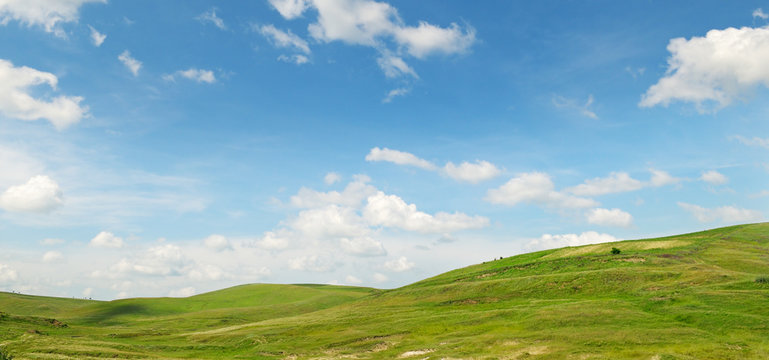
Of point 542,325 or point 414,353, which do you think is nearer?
point 414,353

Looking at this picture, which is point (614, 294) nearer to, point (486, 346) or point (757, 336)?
point (757, 336)

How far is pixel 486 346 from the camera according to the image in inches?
2094

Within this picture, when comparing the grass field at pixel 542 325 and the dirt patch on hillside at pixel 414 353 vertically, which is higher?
the grass field at pixel 542 325

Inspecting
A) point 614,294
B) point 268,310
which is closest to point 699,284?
point 614,294

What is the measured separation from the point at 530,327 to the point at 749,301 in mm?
27321

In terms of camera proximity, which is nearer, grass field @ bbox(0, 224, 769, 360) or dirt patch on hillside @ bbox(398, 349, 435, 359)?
grass field @ bbox(0, 224, 769, 360)

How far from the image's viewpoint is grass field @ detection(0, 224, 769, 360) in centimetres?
4919

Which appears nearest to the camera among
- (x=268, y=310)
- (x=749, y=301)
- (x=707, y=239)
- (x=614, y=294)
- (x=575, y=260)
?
(x=749, y=301)

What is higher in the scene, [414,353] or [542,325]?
[542,325]

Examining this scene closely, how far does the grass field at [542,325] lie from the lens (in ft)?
161

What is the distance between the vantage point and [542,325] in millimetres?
59844

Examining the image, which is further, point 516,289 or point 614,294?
point 516,289

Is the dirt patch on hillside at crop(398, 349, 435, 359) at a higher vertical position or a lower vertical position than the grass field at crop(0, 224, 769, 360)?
lower

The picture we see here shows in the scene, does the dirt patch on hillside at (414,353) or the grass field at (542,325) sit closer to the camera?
the grass field at (542,325)
